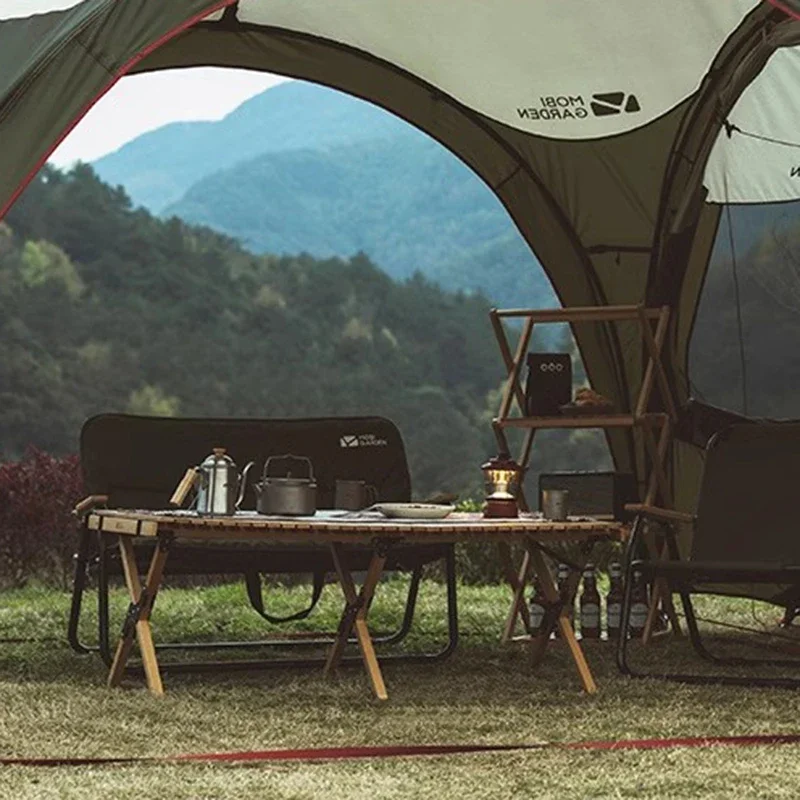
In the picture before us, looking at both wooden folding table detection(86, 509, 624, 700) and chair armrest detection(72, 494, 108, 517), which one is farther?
chair armrest detection(72, 494, 108, 517)

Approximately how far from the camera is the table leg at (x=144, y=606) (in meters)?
4.55

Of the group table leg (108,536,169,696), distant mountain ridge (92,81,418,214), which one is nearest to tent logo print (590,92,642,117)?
table leg (108,536,169,696)

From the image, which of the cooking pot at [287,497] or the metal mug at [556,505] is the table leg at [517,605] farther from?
the cooking pot at [287,497]

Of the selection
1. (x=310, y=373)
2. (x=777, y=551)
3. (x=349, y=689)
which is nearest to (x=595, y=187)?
(x=777, y=551)

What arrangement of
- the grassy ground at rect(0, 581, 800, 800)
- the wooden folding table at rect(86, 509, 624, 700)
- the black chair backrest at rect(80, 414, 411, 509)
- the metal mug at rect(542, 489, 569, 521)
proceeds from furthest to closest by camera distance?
the black chair backrest at rect(80, 414, 411, 509), the metal mug at rect(542, 489, 569, 521), the wooden folding table at rect(86, 509, 624, 700), the grassy ground at rect(0, 581, 800, 800)

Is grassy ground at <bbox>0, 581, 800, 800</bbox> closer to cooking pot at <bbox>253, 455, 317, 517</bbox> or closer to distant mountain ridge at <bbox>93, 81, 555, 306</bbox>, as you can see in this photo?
cooking pot at <bbox>253, 455, 317, 517</bbox>

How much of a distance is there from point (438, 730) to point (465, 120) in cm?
334

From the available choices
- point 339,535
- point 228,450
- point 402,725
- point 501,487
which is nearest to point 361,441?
point 228,450

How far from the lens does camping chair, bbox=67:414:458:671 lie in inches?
207

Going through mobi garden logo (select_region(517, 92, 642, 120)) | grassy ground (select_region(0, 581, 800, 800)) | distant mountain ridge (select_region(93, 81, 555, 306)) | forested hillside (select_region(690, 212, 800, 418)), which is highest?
distant mountain ridge (select_region(93, 81, 555, 306))

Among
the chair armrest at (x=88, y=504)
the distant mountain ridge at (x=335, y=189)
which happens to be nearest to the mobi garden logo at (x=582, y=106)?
the chair armrest at (x=88, y=504)

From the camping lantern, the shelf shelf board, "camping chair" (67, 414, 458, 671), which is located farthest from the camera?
the shelf shelf board

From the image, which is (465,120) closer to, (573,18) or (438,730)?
(573,18)

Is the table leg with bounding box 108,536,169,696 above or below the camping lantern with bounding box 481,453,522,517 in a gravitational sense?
below
